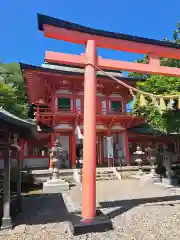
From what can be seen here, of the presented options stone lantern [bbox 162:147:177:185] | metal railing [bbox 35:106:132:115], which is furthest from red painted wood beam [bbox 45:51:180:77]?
metal railing [bbox 35:106:132:115]

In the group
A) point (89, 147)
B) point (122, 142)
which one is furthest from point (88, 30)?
point (122, 142)

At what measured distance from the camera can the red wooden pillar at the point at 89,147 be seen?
16.1ft

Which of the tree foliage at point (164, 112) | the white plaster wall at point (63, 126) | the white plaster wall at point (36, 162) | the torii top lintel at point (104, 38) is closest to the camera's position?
the torii top lintel at point (104, 38)

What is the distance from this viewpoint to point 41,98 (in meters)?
22.0

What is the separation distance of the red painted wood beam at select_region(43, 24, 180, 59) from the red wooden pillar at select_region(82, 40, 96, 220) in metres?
0.34

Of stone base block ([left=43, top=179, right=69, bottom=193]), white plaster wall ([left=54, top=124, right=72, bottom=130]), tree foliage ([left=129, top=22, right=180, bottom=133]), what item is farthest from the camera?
white plaster wall ([left=54, top=124, right=72, bottom=130])

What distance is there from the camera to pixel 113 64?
5.74 m

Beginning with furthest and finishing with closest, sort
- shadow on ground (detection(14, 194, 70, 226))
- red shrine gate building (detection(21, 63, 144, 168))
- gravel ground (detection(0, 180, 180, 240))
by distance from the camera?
red shrine gate building (detection(21, 63, 144, 168)), shadow on ground (detection(14, 194, 70, 226)), gravel ground (detection(0, 180, 180, 240))

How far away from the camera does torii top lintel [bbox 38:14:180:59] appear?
202 inches

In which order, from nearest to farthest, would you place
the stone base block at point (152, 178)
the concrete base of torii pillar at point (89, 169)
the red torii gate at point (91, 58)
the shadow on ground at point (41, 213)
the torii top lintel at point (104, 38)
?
1. the concrete base of torii pillar at point (89, 169)
2. the red torii gate at point (91, 58)
3. the torii top lintel at point (104, 38)
4. the shadow on ground at point (41, 213)
5. the stone base block at point (152, 178)

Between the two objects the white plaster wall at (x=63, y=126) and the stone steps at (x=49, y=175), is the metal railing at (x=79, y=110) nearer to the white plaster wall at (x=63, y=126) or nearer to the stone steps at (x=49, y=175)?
the white plaster wall at (x=63, y=126)

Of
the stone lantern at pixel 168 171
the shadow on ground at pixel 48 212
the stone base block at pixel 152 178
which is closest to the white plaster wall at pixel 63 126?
the stone base block at pixel 152 178

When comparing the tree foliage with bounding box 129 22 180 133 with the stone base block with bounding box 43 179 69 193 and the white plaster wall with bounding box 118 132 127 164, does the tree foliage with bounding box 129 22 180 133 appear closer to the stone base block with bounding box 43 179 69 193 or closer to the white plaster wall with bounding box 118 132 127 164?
the stone base block with bounding box 43 179 69 193

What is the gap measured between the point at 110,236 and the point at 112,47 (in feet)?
16.0
